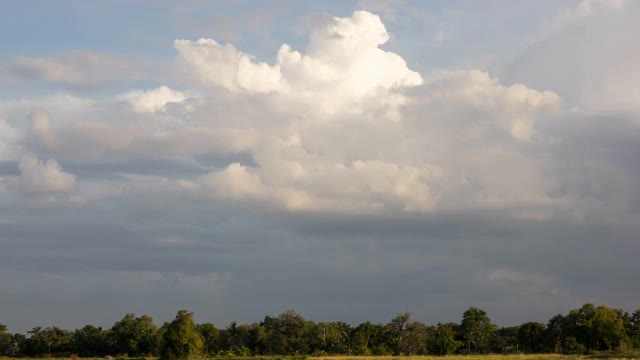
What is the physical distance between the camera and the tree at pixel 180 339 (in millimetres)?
100125

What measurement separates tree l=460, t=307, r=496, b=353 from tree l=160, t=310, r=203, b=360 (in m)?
74.3

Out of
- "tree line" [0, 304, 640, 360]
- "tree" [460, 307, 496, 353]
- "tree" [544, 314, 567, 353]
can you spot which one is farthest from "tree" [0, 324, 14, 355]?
"tree" [544, 314, 567, 353]

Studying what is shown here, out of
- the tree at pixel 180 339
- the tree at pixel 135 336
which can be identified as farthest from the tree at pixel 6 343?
the tree at pixel 180 339

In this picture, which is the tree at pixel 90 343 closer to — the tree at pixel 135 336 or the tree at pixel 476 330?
the tree at pixel 135 336

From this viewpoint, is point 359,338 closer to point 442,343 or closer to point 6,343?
point 442,343

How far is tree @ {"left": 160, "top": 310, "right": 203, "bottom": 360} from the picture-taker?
100125 millimetres

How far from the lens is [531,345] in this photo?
163750 millimetres

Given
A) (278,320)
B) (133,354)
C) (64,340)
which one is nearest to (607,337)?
(278,320)

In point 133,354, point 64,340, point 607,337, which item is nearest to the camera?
point 607,337

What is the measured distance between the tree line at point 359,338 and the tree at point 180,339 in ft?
70.6

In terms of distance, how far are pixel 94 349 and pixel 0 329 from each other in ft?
95.3

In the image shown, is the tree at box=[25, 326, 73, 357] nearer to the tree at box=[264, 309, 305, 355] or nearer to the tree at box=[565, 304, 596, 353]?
the tree at box=[264, 309, 305, 355]

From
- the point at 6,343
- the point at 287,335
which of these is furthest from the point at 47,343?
the point at 287,335

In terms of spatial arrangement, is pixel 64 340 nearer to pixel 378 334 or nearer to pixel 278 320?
pixel 278 320
